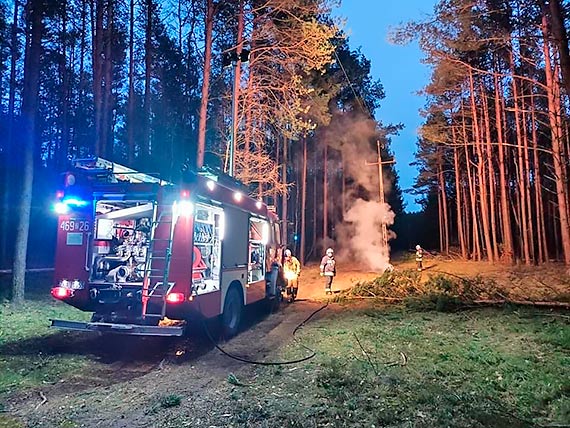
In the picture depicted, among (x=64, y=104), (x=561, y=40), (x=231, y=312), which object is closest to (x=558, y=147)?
(x=561, y=40)

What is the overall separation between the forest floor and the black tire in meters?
0.35

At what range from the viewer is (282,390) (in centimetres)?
549

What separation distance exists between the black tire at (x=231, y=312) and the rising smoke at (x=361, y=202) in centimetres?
1664

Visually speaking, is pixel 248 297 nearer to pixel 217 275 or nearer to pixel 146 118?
pixel 217 275

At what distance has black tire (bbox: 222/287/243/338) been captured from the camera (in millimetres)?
8883

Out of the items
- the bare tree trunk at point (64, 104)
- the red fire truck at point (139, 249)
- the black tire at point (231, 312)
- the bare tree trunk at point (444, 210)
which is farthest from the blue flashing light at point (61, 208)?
the bare tree trunk at point (444, 210)

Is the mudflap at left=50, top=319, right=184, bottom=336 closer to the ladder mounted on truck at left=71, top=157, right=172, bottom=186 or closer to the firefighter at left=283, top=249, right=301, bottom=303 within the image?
the ladder mounted on truck at left=71, top=157, right=172, bottom=186

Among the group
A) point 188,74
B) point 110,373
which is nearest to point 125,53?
point 188,74

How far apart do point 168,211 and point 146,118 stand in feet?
50.7

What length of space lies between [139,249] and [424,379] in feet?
17.0

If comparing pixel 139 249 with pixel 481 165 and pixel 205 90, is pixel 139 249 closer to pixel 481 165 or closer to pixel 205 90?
pixel 205 90

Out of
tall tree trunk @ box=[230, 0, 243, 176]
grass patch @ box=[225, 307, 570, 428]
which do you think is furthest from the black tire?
tall tree trunk @ box=[230, 0, 243, 176]

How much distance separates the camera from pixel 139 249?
798 cm

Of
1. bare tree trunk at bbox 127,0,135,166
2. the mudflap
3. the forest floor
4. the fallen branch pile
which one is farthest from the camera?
bare tree trunk at bbox 127,0,135,166
